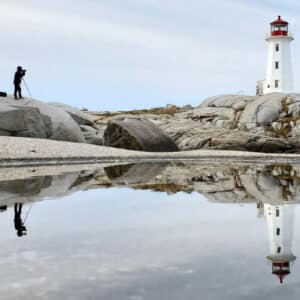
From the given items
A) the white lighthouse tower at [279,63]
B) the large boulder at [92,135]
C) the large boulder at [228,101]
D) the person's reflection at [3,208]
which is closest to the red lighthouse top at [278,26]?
the white lighthouse tower at [279,63]

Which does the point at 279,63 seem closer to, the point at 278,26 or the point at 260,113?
the point at 278,26

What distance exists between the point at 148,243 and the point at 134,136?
2712 centimetres

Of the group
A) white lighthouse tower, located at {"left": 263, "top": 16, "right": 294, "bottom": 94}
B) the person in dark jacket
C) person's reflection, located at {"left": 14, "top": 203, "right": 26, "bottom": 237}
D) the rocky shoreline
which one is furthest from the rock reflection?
white lighthouse tower, located at {"left": 263, "top": 16, "right": 294, "bottom": 94}

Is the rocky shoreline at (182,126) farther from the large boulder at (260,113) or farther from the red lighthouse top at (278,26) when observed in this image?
the red lighthouse top at (278,26)

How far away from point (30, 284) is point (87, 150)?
920 inches

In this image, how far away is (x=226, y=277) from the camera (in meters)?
5.53

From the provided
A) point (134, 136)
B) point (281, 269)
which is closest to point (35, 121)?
point (134, 136)

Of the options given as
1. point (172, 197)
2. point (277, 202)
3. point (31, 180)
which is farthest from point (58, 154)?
point (277, 202)

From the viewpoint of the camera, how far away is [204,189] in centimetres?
1484

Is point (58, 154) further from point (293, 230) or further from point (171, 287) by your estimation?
point (171, 287)

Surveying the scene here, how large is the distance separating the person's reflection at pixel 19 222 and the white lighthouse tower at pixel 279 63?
56444 mm

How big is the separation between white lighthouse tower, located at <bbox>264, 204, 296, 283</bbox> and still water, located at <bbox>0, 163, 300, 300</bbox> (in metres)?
0.02

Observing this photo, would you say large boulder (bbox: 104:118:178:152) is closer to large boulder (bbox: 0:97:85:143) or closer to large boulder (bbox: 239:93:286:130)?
large boulder (bbox: 0:97:85:143)

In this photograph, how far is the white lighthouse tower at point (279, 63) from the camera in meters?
64.1
